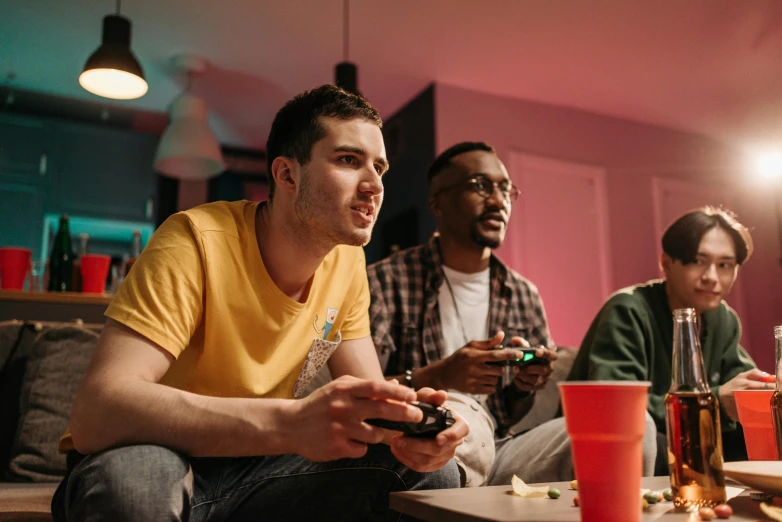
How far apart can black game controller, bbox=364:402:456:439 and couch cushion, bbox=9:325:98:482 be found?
122 centimetres

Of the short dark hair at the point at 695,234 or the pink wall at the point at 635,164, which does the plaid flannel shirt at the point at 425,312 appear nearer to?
the short dark hair at the point at 695,234

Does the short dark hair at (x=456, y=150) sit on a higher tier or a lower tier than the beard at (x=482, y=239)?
higher

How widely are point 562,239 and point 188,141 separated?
272 centimetres

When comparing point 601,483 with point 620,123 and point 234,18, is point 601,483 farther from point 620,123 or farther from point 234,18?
point 620,123

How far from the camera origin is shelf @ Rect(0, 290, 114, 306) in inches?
Result: 98.1

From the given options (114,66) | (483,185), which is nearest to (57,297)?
(114,66)

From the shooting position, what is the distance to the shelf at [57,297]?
98.1 inches

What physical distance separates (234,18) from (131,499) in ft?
11.4

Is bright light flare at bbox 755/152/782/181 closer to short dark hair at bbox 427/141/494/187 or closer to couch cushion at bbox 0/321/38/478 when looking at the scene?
short dark hair at bbox 427/141/494/187

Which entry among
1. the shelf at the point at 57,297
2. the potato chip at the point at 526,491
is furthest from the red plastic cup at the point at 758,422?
the shelf at the point at 57,297

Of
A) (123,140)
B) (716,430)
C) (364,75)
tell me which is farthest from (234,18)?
(716,430)

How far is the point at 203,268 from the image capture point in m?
1.19

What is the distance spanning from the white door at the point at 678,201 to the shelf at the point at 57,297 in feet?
13.7

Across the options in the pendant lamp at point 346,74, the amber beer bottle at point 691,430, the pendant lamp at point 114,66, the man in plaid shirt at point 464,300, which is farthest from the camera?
the pendant lamp at point 346,74
